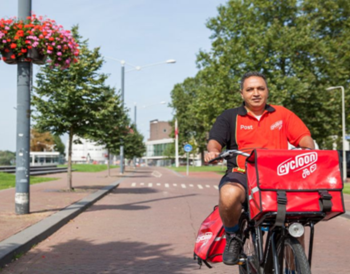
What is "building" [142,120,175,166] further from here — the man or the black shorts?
the black shorts

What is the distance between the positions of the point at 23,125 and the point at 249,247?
6789 millimetres

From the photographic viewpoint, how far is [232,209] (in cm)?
327

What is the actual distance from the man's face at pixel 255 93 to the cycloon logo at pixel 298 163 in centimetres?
79

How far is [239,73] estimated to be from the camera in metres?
31.8

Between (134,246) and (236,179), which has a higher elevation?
(236,179)

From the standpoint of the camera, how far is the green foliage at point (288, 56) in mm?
30453

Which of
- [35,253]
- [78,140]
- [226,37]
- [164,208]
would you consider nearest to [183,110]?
[226,37]

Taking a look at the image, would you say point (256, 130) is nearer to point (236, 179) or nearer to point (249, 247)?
point (236, 179)

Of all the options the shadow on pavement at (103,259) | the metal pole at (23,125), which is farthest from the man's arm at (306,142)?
the metal pole at (23,125)

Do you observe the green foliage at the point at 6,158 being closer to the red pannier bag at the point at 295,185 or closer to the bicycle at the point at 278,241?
the bicycle at the point at 278,241

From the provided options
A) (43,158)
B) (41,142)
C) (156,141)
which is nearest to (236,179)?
(43,158)

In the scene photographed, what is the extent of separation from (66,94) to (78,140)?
2447 millimetres

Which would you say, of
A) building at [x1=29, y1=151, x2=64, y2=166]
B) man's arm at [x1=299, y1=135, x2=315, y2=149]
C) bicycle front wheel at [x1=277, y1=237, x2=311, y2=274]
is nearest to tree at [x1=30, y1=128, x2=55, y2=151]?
building at [x1=29, y1=151, x2=64, y2=166]

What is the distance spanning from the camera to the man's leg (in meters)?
3.24
